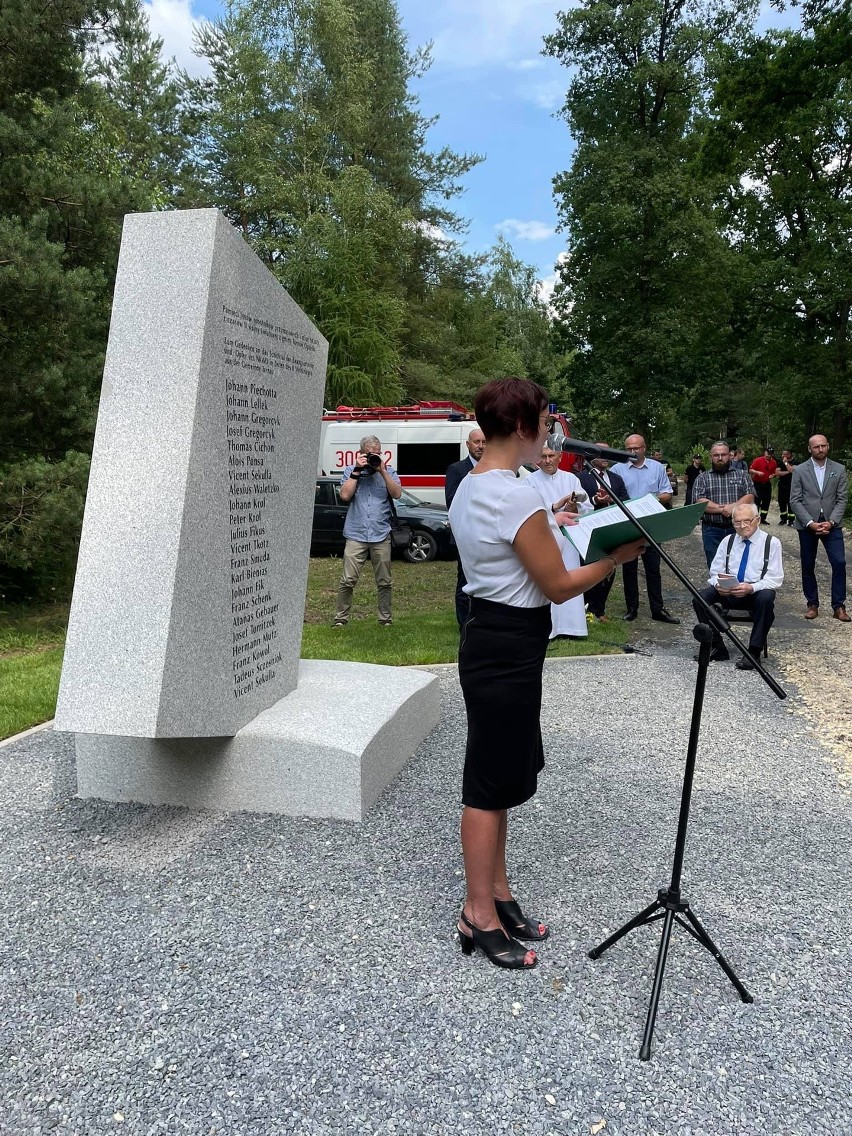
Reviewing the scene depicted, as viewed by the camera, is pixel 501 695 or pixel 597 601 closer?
pixel 501 695

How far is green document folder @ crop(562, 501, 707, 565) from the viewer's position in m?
2.57

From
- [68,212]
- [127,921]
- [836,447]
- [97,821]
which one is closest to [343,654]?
[97,821]

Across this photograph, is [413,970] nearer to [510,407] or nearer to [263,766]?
[263,766]

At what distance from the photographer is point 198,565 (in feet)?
12.5

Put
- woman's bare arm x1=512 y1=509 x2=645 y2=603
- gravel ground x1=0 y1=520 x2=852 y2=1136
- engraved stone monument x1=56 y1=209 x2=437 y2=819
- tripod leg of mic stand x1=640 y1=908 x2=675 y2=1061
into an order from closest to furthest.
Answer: gravel ground x1=0 y1=520 x2=852 y2=1136
tripod leg of mic stand x1=640 y1=908 x2=675 y2=1061
woman's bare arm x1=512 y1=509 x2=645 y2=603
engraved stone monument x1=56 y1=209 x2=437 y2=819

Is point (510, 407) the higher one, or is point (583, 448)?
point (510, 407)

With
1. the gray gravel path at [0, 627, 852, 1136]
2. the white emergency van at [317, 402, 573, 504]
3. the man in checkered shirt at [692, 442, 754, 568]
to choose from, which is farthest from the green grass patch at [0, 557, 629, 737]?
the white emergency van at [317, 402, 573, 504]

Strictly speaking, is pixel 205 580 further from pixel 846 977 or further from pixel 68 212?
pixel 68 212

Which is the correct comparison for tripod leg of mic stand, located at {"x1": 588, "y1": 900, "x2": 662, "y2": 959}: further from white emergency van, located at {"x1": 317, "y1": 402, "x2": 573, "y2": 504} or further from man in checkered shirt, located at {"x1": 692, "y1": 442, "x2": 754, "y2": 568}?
white emergency van, located at {"x1": 317, "y1": 402, "x2": 573, "y2": 504}

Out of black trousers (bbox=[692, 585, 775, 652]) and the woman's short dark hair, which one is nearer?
the woman's short dark hair

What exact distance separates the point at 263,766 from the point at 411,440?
1333 centimetres

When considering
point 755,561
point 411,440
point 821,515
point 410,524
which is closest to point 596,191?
point 411,440

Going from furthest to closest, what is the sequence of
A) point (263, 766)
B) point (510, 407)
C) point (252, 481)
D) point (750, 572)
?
point (750, 572)
point (252, 481)
point (263, 766)
point (510, 407)

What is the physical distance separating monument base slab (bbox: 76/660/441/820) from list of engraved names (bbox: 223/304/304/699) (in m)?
0.30
